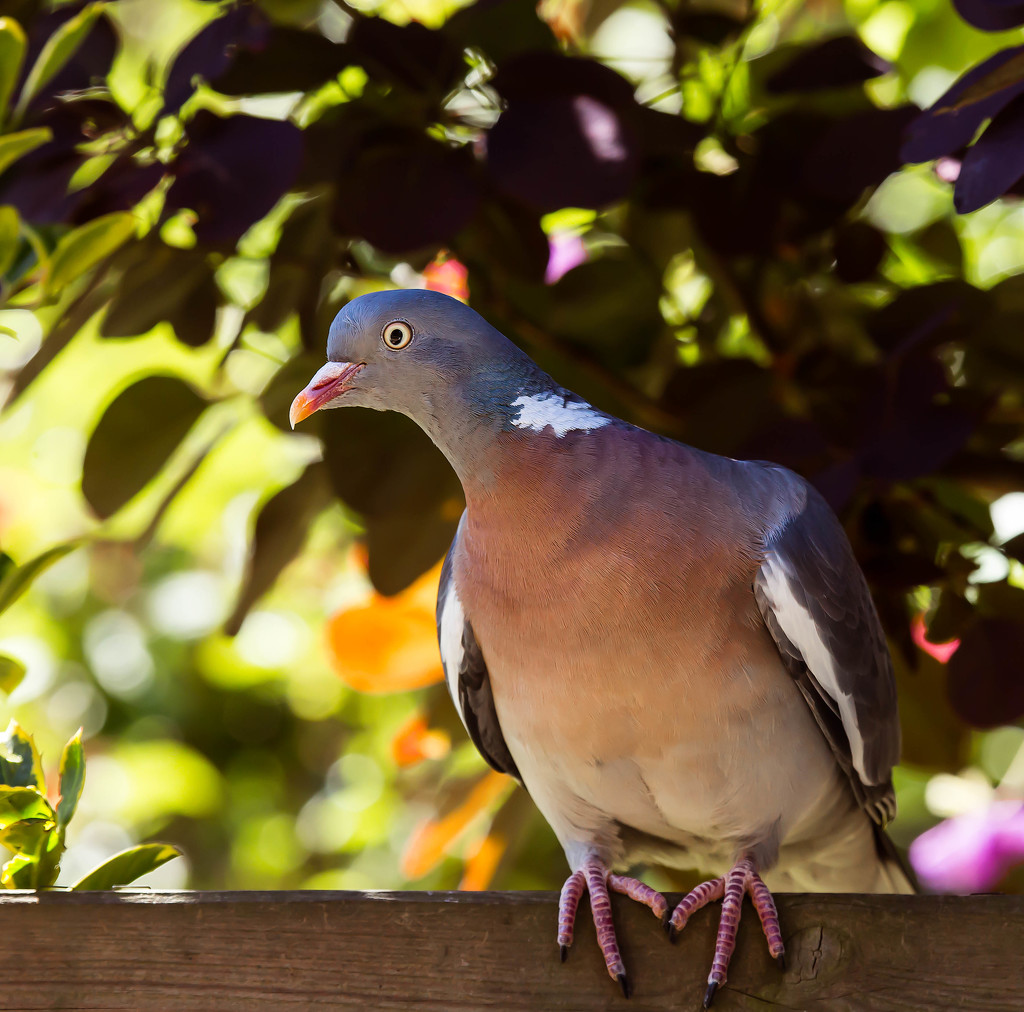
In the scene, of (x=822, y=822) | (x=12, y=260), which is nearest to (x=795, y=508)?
(x=822, y=822)

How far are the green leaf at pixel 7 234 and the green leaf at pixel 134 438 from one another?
0.81 ft

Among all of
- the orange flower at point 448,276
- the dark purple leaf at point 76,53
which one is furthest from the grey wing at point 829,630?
the dark purple leaf at point 76,53

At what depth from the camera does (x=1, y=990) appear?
88cm

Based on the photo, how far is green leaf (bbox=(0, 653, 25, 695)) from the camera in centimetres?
95

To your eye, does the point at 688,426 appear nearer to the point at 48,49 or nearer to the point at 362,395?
the point at 362,395

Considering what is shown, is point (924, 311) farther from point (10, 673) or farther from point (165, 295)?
point (10, 673)

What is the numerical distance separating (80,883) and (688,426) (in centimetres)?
78

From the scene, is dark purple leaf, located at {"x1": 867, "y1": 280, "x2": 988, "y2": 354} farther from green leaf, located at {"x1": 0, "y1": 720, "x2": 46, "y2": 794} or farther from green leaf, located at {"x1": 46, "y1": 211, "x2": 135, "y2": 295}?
green leaf, located at {"x1": 0, "y1": 720, "x2": 46, "y2": 794}

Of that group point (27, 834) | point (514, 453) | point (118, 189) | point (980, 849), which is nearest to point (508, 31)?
point (118, 189)

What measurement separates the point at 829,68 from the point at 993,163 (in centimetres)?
40

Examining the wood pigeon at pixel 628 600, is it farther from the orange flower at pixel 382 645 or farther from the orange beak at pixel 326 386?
the orange flower at pixel 382 645

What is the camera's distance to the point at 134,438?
1.25m

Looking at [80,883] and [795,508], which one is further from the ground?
[795,508]

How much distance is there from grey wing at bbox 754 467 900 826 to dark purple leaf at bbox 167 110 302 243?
0.56 m
